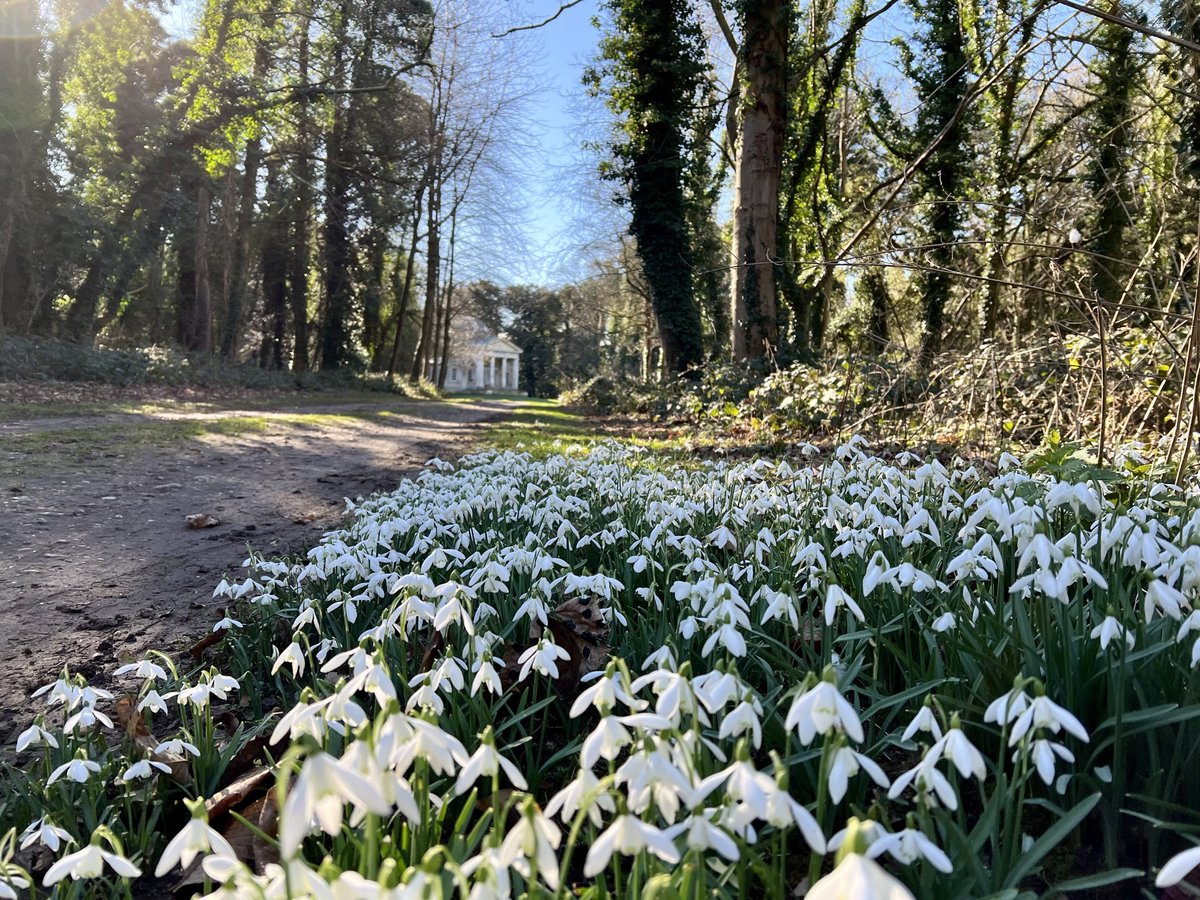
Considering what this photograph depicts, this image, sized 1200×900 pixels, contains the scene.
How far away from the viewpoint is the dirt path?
9.30 ft

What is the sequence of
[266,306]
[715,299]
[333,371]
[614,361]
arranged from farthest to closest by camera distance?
[614,361] → [266,306] → [333,371] → [715,299]

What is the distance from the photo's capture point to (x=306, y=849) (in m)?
1.48

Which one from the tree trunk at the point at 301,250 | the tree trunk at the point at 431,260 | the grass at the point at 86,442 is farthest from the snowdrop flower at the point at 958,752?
the tree trunk at the point at 431,260

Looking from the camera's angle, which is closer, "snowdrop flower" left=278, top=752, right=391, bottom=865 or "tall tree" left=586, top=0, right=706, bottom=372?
"snowdrop flower" left=278, top=752, right=391, bottom=865

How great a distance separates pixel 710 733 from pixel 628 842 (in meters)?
0.68

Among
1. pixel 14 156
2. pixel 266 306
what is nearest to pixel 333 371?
pixel 266 306

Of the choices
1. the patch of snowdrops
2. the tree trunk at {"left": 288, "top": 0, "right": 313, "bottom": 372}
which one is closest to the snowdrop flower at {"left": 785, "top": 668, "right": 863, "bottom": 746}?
the patch of snowdrops

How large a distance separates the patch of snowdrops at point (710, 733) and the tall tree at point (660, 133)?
41.2 ft

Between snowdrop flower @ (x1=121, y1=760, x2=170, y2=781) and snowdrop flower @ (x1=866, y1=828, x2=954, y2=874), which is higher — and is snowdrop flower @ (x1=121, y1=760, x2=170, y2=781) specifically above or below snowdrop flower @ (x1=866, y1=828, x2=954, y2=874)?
below

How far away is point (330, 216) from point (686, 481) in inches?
1026

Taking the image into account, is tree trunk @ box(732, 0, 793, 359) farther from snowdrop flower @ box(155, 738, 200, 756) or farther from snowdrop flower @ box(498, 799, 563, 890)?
snowdrop flower @ box(498, 799, 563, 890)

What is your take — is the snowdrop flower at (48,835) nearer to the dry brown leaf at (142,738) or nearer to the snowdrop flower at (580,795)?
the dry brown leaf at (142,738)

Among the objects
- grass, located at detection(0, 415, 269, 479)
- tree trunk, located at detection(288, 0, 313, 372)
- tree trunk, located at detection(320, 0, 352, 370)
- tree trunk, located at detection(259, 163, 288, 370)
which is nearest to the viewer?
grass, located at detection(0, 415, 269, 479)

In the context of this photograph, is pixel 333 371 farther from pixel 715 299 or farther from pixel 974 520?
pixel 974 520
